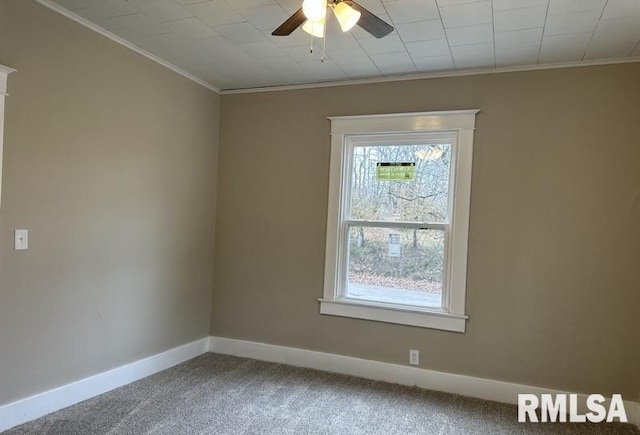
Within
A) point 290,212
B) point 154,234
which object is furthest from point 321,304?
point 154,234

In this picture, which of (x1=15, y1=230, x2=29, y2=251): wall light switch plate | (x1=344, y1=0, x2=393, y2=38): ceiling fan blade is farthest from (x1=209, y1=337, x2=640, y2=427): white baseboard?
(x1=344, y1=0, x2=393, y2=38): ceiling fan blade

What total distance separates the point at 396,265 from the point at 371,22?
2.08 metres

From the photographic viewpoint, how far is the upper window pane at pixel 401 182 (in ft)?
11.5

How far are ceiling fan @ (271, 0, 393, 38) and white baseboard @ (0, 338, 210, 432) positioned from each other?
2.57 metres

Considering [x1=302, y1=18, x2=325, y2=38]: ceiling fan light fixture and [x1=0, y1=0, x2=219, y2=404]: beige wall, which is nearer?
[x1=302, y1=18, x2=325, y2=38]: ceiling fan light fixture

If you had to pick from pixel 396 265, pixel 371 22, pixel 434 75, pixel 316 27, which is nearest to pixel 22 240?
pixel 316 27

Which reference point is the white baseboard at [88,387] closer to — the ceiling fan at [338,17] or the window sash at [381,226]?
the window sash at [381,226]

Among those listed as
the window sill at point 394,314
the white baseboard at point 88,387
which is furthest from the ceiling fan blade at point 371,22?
the white baseboard at point 88,387

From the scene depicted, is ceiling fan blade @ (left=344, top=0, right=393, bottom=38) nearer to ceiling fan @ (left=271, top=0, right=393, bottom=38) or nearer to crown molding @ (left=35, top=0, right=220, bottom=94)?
ceiling fan @ (left=271, top=0, right=393, bottom=38)

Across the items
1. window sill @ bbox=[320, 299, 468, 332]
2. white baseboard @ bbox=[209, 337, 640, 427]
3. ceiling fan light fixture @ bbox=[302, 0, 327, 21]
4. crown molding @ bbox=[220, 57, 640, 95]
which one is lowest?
white baseboard @ bbox=[209, 337, 640, 427]

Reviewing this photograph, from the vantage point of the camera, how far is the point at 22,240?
2.56m

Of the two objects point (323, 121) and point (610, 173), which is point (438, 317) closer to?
point (610, 173)

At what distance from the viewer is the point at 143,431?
2.59m

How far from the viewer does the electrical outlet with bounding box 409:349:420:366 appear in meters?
3.49
